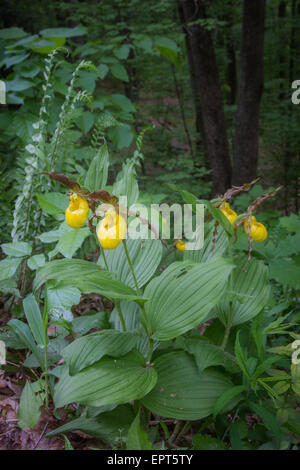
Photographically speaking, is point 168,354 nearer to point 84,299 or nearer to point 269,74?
point 84,299

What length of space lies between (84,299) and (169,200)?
2026 mm

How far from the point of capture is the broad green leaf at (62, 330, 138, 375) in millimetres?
988

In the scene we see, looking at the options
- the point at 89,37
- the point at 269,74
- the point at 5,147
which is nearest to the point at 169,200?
the point at 5,147

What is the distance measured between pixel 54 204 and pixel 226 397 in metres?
0.93

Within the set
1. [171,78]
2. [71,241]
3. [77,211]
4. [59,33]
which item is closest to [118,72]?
[59,33]

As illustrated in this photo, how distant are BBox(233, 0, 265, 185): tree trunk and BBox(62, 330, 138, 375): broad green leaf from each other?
3434mm

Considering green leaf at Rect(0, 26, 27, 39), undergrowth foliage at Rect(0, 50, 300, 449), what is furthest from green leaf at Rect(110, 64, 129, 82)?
undergrowth foliage at Rect(0, 50, 300, 449)

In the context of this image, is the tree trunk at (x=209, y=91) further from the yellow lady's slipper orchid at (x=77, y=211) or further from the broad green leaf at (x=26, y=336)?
the broad green leaf at (x=26, y=336)

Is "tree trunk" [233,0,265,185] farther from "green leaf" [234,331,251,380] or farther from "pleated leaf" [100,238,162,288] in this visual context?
"green leaf" [234,331,251,380]

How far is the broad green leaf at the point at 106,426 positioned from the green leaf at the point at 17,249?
658 mm

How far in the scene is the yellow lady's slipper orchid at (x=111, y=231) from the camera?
947 mm

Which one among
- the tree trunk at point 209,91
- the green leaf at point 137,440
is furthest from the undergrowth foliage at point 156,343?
the tree trunk at point 209,91

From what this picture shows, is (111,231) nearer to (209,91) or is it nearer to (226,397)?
(226,397)
